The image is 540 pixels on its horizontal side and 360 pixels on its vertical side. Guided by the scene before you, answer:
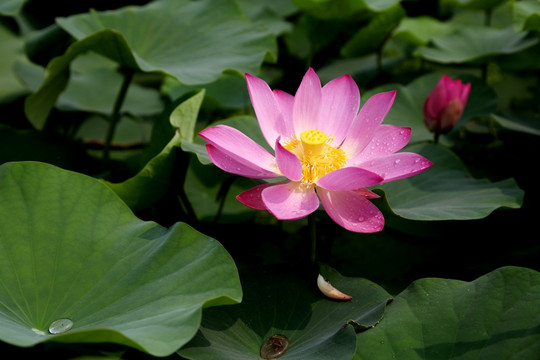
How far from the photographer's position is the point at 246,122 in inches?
52.6

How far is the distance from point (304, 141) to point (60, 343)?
1.67 ft

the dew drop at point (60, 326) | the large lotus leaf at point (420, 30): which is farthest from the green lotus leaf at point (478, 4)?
the dew drop at point (60, 326)

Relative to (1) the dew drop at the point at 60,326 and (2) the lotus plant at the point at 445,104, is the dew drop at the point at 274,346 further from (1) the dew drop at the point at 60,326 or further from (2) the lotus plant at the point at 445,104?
(2) the lotus plant at the point at 445,104

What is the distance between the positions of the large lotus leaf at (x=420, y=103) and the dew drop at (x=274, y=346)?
2.92 feet

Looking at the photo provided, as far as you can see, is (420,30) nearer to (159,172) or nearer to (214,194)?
(214,194)

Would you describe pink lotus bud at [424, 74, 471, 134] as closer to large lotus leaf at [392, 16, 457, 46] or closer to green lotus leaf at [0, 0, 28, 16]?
large lotus leaf at [392, 16, 457, 46]

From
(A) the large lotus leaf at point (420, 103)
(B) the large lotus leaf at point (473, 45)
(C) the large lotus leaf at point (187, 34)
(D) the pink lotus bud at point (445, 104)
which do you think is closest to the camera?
(D) the pink lotus bud at point (445, 104)

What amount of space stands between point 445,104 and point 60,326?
41.9 inches

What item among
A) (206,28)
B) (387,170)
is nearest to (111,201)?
(387,170)

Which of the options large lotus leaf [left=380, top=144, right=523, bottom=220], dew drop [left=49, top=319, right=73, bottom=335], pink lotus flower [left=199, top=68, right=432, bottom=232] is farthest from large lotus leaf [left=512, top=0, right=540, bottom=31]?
dew drop [left=49, top=319, right=73, bottom=335]

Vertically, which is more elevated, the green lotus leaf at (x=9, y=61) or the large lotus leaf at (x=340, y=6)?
the large lotus leaf at (x=340, y=6)

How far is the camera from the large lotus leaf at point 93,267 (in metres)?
0.80

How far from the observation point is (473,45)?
6.57ft

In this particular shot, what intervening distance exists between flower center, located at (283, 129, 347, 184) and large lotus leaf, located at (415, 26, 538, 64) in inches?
41.1
